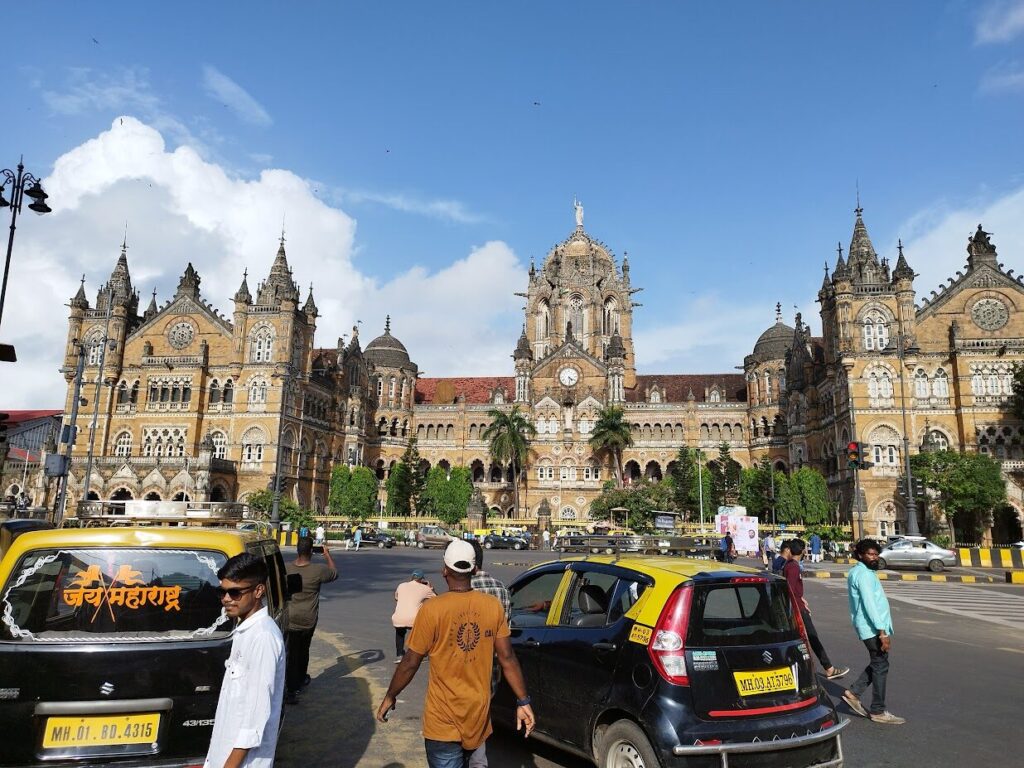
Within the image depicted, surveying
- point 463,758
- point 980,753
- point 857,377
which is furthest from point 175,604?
point 857,377

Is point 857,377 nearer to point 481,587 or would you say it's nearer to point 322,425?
point 322,425

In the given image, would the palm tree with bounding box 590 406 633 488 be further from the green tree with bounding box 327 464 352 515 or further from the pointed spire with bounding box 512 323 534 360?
the green tree with bounding box 327 464 352 515

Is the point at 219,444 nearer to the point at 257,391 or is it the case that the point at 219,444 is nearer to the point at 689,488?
the point at 257,391

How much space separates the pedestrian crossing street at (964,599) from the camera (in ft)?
53.5

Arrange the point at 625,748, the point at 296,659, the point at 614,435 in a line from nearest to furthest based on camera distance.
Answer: the point at 625,748 → the point at 296,659 → the point at 614,435

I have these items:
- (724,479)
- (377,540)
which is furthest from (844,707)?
(724,479)

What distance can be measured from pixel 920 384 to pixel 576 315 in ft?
111

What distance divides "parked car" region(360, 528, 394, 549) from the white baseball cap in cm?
4058

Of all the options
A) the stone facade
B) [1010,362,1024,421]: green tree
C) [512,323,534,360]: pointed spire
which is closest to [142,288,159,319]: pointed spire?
Result: the stone facade

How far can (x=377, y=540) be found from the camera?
45531 mm

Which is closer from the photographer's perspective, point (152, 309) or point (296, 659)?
point (296, 659)

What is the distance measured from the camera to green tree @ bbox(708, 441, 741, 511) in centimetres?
5409

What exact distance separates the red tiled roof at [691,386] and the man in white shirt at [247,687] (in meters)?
62.0

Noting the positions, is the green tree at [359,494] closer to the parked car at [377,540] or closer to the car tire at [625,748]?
the parked car at [377,540]
